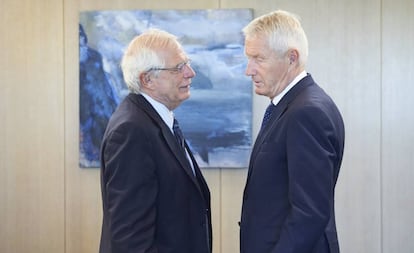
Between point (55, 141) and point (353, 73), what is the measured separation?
2.37 metres

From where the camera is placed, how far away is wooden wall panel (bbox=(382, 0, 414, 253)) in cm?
416

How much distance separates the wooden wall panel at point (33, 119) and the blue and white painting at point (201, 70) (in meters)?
0.29

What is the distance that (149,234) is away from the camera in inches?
79.6

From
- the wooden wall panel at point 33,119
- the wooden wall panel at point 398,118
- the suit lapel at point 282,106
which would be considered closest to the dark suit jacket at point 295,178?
the suit lapel at point 282,106

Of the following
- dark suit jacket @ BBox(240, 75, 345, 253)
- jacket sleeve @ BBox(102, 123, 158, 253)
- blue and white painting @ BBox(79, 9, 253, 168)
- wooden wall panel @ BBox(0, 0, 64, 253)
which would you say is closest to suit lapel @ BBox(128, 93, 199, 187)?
jacket sleeve @ BBox(102, 123, 158, 253)

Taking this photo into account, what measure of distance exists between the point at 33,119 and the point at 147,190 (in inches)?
103

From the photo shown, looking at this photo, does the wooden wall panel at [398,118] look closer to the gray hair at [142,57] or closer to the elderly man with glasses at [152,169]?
the elderly man with glasses at [152,169]

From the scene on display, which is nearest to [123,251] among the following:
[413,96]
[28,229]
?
[28,229]

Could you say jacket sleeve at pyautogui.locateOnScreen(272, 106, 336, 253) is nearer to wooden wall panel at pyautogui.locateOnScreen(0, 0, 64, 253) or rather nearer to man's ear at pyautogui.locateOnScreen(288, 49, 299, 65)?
man's ear at pyautogui.locateOnScreen(288, 49, 299, 65)

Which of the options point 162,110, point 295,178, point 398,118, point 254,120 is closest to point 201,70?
point 254,120

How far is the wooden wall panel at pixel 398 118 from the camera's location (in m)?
4.16

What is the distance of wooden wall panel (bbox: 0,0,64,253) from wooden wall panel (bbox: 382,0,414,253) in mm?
2506

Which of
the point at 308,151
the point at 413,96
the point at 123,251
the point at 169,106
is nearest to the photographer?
the point at 308,151

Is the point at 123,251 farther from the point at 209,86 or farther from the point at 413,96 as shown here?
the point at 413,96
